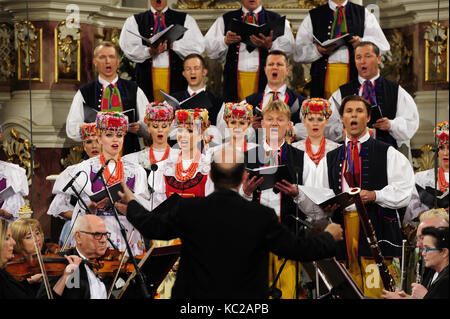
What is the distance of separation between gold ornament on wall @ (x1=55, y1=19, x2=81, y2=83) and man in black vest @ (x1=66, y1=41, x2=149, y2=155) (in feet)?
2.84

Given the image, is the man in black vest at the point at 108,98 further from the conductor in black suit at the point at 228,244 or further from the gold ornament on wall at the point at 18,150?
the conductor in black suit at the point at 228,244

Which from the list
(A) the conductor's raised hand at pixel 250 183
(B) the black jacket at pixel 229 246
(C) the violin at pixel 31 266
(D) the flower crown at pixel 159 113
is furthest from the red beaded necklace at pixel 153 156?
(B) the black jacket at pixel 229 246

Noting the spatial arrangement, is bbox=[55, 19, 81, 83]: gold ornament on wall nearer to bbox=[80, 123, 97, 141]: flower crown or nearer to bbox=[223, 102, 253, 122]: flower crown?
bbox=[80, 123, 97, 141]: flower crown

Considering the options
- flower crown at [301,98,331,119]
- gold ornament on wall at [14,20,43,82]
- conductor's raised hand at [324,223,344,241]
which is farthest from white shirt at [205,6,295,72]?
conductor's raised hand at [324,223,344,241]

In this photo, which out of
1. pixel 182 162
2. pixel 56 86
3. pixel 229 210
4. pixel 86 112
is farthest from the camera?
pixel 56 86

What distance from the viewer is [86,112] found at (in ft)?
21.7

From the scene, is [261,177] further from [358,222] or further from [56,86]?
[56,86]

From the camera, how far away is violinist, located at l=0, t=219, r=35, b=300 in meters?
4.18

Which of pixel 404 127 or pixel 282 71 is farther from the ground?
pixel 282 71

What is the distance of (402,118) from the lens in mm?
6238

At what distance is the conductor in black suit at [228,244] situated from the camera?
146 inches

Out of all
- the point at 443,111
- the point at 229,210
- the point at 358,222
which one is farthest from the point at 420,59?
the point at 229,210

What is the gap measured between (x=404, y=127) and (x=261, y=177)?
1451 mm
